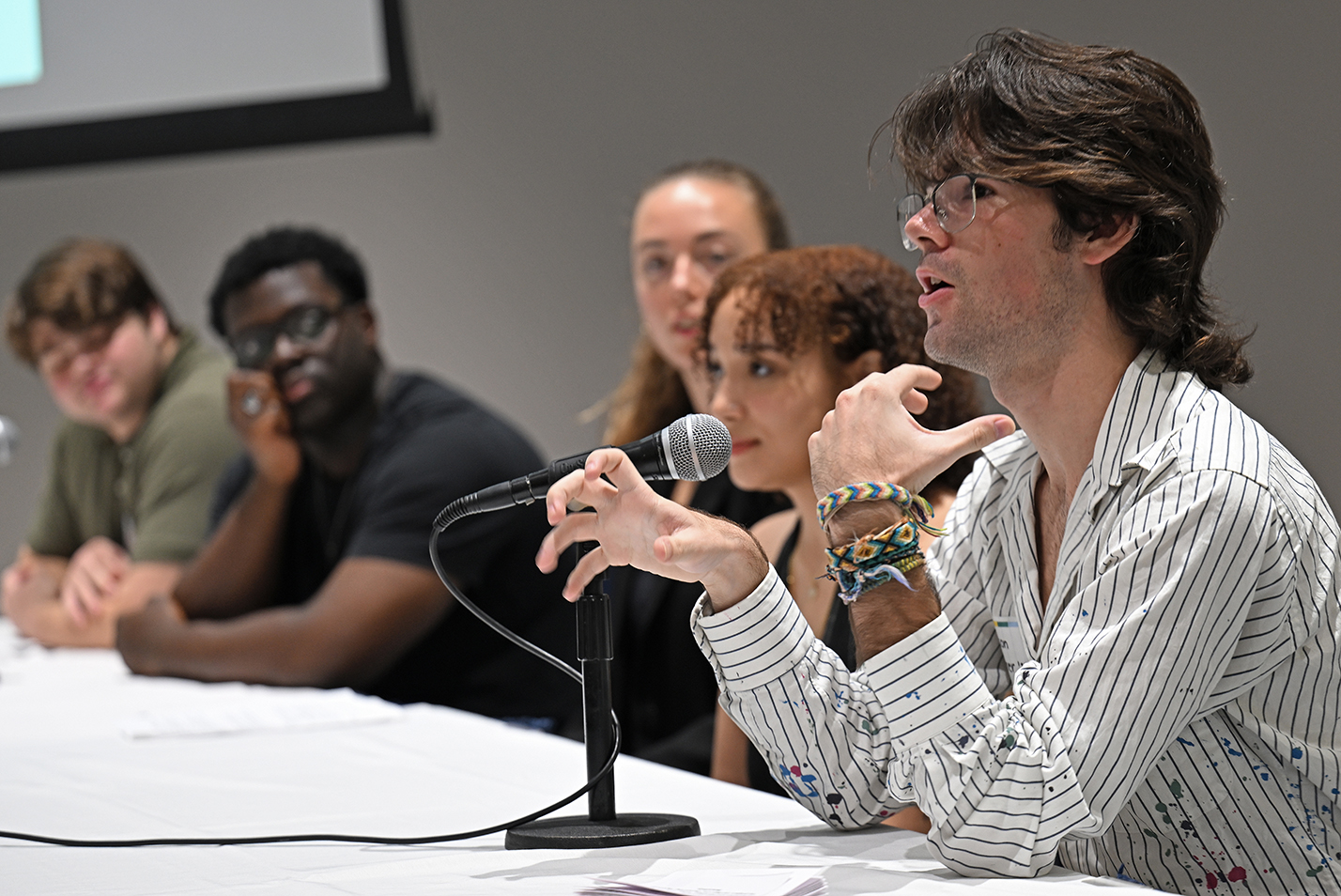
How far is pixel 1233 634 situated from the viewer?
1013 mm

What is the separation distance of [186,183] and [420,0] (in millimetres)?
1115

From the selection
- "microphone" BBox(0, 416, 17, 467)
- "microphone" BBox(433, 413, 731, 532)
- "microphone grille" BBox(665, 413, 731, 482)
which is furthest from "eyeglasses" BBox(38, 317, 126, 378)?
"microphone grille" BBox(665, 413, 731, 482)

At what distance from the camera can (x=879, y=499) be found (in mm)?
1075

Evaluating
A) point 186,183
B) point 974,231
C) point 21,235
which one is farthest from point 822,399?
point 21,235

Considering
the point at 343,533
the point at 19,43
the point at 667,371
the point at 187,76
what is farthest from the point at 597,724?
the point at 19,43

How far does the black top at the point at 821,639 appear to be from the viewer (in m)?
Answer: 1.59

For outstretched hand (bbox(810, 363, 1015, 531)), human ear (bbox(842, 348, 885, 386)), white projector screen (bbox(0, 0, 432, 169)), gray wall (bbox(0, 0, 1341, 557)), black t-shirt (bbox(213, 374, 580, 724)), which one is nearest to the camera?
outstretched hand (bbox(810, 363, 1015, 531))

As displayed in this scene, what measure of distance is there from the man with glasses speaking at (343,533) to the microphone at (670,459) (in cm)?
125

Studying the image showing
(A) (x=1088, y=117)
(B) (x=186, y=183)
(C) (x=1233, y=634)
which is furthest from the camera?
(B) (x=186, y=183)

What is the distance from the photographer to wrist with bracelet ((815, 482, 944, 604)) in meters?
1.06

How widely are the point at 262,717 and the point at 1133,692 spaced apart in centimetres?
130

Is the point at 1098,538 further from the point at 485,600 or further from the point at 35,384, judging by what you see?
the point at 35,384

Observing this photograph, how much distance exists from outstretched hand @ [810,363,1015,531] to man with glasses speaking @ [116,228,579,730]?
132cm

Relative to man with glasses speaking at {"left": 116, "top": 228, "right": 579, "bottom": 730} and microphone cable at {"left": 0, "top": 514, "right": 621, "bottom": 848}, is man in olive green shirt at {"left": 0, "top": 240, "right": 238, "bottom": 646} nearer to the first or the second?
man with glasses speaking at {"left": 116, "top": 228, "right": 579, "bottom": 730}
